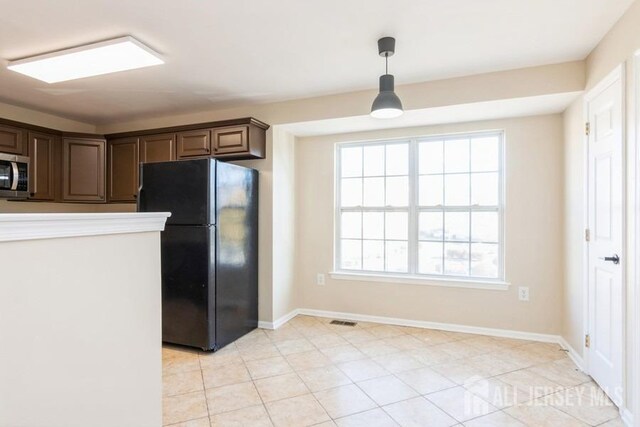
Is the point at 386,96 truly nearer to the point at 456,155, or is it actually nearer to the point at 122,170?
the point at 456,155

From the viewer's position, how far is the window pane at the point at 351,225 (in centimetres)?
402

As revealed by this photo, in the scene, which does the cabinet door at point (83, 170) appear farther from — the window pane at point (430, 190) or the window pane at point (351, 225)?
the window pane at point (430, 190)

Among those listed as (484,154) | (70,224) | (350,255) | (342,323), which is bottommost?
(342,323)

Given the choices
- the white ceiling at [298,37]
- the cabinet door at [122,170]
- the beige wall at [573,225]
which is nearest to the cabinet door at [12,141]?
the white ceiling at [298,37]

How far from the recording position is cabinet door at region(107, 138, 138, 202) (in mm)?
3922

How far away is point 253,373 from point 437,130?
9.56 ft

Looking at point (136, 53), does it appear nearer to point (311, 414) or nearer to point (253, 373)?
point (253, 373)

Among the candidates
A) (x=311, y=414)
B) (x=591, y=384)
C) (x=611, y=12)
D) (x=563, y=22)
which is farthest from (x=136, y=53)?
(x=591, y=384)

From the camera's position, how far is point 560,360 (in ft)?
9.12

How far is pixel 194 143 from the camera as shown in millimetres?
3576

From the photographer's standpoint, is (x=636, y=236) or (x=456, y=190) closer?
(x=636, y=236)

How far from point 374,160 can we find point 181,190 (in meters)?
2.13

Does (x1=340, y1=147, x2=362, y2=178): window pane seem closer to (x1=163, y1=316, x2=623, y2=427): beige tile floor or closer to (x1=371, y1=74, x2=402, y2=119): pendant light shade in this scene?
(x1=371, y1=74, x2=402, y2=119): pendant light shade

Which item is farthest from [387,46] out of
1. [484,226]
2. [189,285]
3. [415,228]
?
[189,285]
